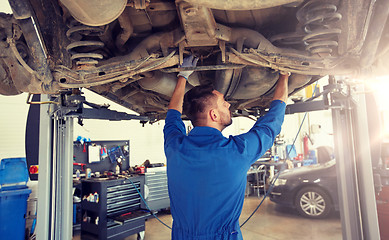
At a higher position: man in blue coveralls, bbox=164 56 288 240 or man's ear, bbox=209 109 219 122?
man's ear, bbox=209 109 219 122

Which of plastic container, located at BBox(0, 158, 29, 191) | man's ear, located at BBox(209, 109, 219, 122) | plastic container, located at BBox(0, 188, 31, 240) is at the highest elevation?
man's ear, located at BBox(209, 109, 219, 122)

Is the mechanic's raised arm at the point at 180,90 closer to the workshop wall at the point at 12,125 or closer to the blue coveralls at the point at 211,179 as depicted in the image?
the blue coveralls at the point at 211,179

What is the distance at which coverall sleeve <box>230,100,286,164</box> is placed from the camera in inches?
45.1

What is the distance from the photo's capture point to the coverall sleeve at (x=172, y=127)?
4.13 feet

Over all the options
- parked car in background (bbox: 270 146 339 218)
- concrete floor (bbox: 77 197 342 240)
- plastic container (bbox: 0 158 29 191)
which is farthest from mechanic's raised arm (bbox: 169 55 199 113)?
parked car in background (bbox: 270 146 339 218)

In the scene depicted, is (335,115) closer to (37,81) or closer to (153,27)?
(153,27)

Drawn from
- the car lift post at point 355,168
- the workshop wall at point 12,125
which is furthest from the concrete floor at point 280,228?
the workshop wall at point 12,125

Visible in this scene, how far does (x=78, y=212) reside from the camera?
416cm

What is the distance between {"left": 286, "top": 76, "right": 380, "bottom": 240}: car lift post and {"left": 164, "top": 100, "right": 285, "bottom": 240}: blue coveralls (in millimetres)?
1376

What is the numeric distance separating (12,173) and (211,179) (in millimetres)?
3523

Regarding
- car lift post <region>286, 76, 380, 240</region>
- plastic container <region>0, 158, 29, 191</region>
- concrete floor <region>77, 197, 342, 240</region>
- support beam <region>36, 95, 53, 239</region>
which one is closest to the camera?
support beam <region>36, 95, 53, 239</region>

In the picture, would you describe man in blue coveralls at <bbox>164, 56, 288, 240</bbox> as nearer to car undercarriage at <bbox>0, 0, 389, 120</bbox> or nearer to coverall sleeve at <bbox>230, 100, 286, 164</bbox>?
coverall sleeve at <bbox>230, 100, 286, 164</bbox>

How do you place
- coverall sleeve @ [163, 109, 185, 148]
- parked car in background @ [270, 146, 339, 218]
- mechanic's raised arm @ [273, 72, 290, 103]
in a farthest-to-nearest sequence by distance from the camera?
1. parked car in background @ [270, 146, 339, 218]
2. mechanic's raised arm @ [273, 72, 290, 103]
3. coverall sleeve @ [163, 109, 185, 148]

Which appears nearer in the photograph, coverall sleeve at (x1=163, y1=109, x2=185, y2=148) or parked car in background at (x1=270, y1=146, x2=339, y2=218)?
coverall sleeve at (x1=163, y1=109, x2=185, y2=148)
